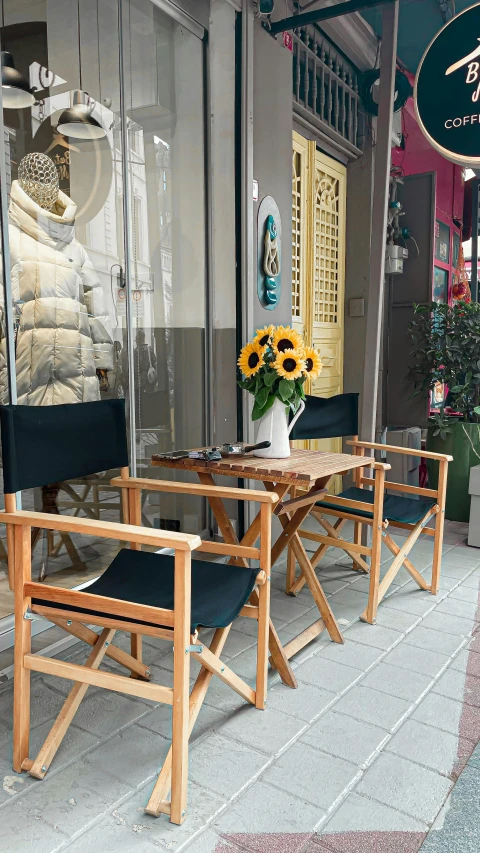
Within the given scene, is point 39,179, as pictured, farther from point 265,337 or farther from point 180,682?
point 180,682

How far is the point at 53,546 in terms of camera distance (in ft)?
9.57

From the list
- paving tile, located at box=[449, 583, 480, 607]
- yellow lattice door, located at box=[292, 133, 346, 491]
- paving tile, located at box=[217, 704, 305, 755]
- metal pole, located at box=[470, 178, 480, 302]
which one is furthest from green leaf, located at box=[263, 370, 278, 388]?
metal pole, located at box=[470, 178, 480, 302]

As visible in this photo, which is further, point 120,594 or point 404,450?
point 404,450

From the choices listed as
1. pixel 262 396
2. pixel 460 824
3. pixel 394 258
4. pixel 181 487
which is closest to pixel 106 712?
pixel 181 487

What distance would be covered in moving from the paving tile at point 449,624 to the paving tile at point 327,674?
60cm

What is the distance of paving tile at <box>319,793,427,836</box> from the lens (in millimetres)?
1646

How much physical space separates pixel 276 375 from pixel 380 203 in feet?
4.82

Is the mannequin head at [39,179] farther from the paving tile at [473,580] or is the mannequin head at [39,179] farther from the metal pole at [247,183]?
the paving tile at [473,580]

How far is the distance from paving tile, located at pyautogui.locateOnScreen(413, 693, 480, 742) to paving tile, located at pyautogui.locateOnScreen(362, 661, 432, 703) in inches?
2.2

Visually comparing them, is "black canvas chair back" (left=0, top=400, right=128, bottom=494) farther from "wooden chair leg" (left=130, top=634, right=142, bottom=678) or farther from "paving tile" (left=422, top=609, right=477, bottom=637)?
"paving tile" (left=422, top=609, right=477, bottom=637)

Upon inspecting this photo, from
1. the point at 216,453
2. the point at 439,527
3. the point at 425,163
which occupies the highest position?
the point at 425,163

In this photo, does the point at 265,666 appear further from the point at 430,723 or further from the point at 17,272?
the point at 17,272

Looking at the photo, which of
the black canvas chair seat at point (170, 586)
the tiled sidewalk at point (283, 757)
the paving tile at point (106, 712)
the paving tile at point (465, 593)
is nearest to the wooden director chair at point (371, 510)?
the paving tile at point (465, 593)

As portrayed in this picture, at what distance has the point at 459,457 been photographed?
473 centimetres
